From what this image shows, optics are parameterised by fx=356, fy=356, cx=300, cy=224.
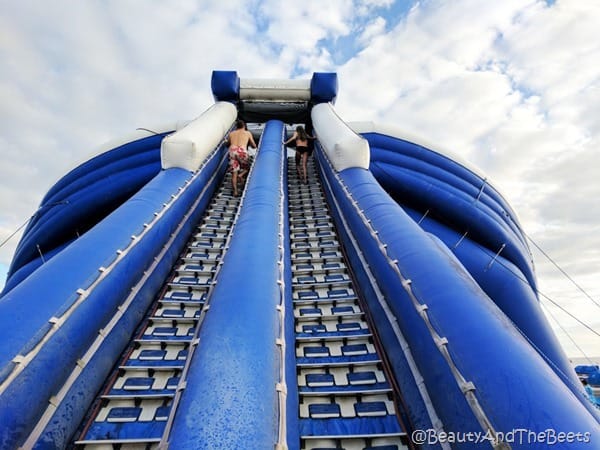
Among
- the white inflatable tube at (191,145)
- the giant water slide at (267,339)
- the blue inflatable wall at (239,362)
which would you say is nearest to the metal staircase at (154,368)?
the giant water slide at (267,339)

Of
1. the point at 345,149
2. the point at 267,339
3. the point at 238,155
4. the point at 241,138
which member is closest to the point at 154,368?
the point at 267,339

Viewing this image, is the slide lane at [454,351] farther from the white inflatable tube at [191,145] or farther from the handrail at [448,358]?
the white inflatable tube at [191,145]

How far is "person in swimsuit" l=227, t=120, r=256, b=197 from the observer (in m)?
3.85

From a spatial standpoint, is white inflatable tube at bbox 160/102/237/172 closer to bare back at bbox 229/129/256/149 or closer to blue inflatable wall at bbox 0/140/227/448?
bare back at bbox 229/129/256/149

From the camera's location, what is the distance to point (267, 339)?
1273 millimetres

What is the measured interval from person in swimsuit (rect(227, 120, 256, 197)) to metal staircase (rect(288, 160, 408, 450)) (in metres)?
1.46

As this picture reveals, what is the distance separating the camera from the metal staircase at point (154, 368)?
4.61 feet

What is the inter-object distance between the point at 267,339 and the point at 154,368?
29.3 inches

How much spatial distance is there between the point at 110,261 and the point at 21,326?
20.6 inches

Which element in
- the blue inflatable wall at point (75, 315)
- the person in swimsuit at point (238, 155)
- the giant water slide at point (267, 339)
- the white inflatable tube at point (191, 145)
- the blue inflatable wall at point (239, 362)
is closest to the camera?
the blue inflatable wall at point (239, 362)

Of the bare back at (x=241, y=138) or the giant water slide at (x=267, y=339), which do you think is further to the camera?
the bare back at (x=241, y=138)

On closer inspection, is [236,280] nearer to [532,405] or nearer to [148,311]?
[148,311]

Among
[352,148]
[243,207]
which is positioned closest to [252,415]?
[243,207]

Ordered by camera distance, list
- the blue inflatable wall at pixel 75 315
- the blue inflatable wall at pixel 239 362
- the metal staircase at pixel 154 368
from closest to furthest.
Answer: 1. the blue inflatable wall at pixel 239 362
2. the blue inflatable wall at pixel 75 315
3. the metal staircase at pixel 154 368
